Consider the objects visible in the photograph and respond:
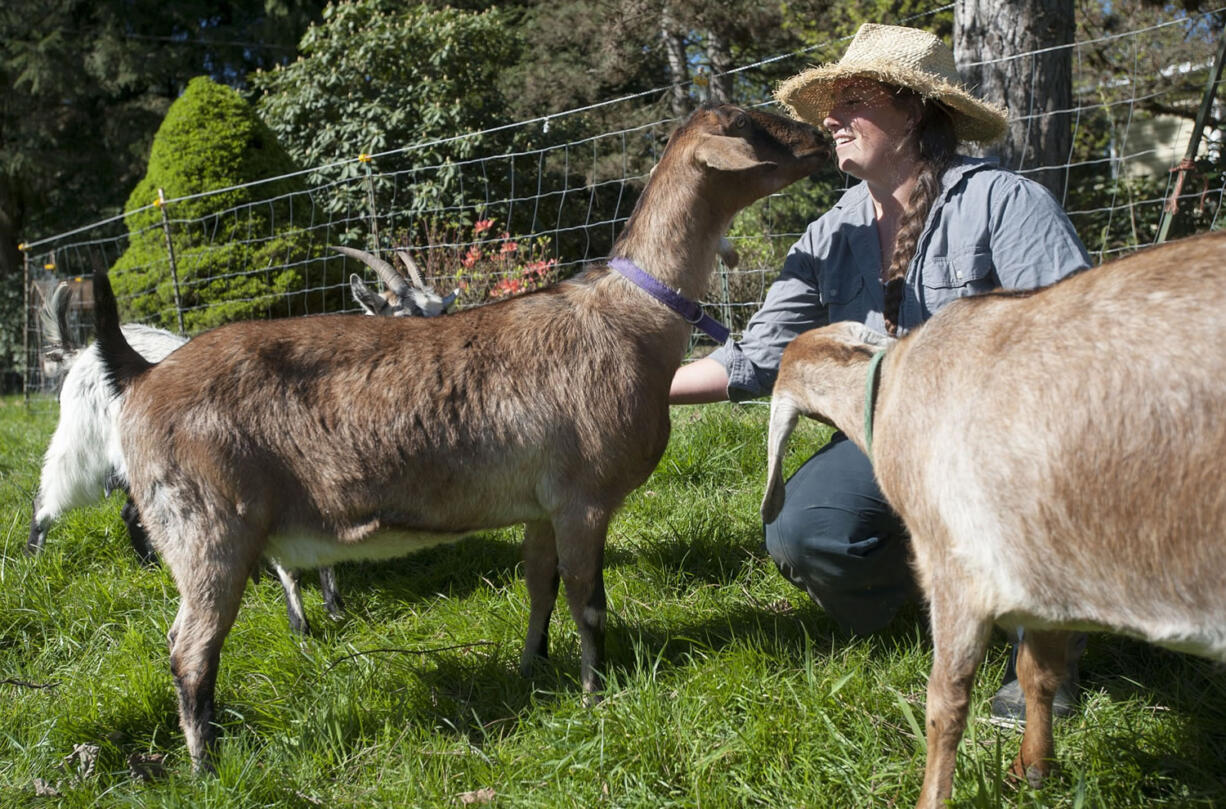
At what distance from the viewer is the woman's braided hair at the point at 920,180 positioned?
2.85 meters

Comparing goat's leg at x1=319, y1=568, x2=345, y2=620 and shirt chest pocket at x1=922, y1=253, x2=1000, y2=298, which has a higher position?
shirt chest pocket at x1=922, y1=253, x2=1000, y2=298

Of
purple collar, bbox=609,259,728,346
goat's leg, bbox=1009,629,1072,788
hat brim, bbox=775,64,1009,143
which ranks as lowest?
goat's leg, bbox=1009,629,1072,788

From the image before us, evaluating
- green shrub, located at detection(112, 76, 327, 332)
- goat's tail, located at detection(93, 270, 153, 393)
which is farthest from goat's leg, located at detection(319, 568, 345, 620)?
green shrub, located at detection(112, 76, 327, 332)

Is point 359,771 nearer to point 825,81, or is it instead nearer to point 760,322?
point 760,322

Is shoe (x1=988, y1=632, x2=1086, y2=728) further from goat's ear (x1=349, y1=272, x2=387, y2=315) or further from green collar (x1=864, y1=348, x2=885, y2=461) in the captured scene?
goat's ear (x1=349, y1=272, x2=387, y2=315)

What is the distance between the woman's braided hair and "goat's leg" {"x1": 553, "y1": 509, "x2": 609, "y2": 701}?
1.09 m

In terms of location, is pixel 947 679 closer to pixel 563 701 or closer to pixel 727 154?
pixel 563 701

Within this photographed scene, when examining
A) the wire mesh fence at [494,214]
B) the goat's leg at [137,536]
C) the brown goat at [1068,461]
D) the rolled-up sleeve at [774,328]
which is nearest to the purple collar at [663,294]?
the rolled-up sleeve at [774,328]

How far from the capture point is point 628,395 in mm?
2807

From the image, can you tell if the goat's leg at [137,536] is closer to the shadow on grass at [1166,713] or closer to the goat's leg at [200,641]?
the goat's leg at [200,641]

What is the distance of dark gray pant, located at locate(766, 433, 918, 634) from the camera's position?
2.80 metres

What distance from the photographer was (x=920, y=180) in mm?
2857

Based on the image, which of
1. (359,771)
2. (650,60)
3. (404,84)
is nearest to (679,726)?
(359,771)

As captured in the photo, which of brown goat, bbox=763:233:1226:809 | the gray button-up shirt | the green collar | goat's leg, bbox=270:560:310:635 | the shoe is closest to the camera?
brown goat, bbox=763:233:1226:809
